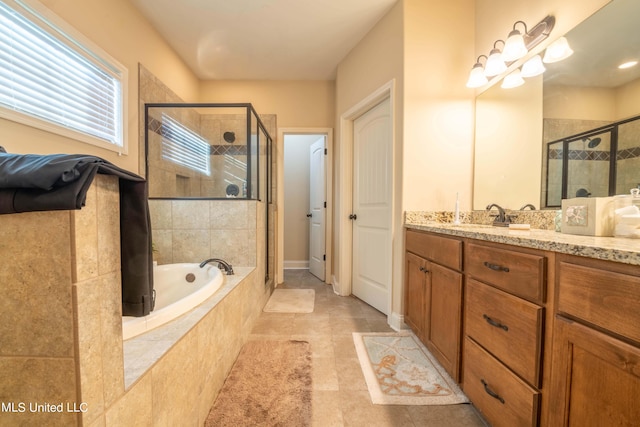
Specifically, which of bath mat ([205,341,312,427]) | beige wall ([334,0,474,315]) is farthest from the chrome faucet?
bath mat ([205,341,312,427])

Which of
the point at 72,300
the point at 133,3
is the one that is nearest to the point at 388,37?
the point at 133,3

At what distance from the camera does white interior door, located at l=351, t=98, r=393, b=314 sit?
2189 mm

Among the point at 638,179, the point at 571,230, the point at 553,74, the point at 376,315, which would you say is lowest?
the point at 376,315

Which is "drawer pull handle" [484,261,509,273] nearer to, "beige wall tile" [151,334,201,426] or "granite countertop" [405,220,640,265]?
"granite countertop" [405,220,640,265]

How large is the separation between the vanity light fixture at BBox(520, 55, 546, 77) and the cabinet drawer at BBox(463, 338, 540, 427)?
1.64m

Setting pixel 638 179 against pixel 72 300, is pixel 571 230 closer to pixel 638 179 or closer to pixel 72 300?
pixel 638 179

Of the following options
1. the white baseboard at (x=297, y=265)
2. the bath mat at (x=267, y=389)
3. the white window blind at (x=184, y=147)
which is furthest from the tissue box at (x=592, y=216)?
Result: the white baseboard at (x=297, y=265)

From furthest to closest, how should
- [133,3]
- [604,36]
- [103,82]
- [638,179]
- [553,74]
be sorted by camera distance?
1. [133,3]
2. [103,82]
3. [553,74]
4. [604,36]
5. [638,179]

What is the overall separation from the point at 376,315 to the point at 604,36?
227 cm

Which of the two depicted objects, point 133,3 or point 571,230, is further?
point 133,3

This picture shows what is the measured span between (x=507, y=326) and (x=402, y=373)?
770 millimetres

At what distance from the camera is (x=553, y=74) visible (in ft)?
4.64

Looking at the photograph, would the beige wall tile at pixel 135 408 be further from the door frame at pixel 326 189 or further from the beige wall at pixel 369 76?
the door frame at pixel 326 189

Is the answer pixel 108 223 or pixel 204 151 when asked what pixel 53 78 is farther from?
pixel 108 223
